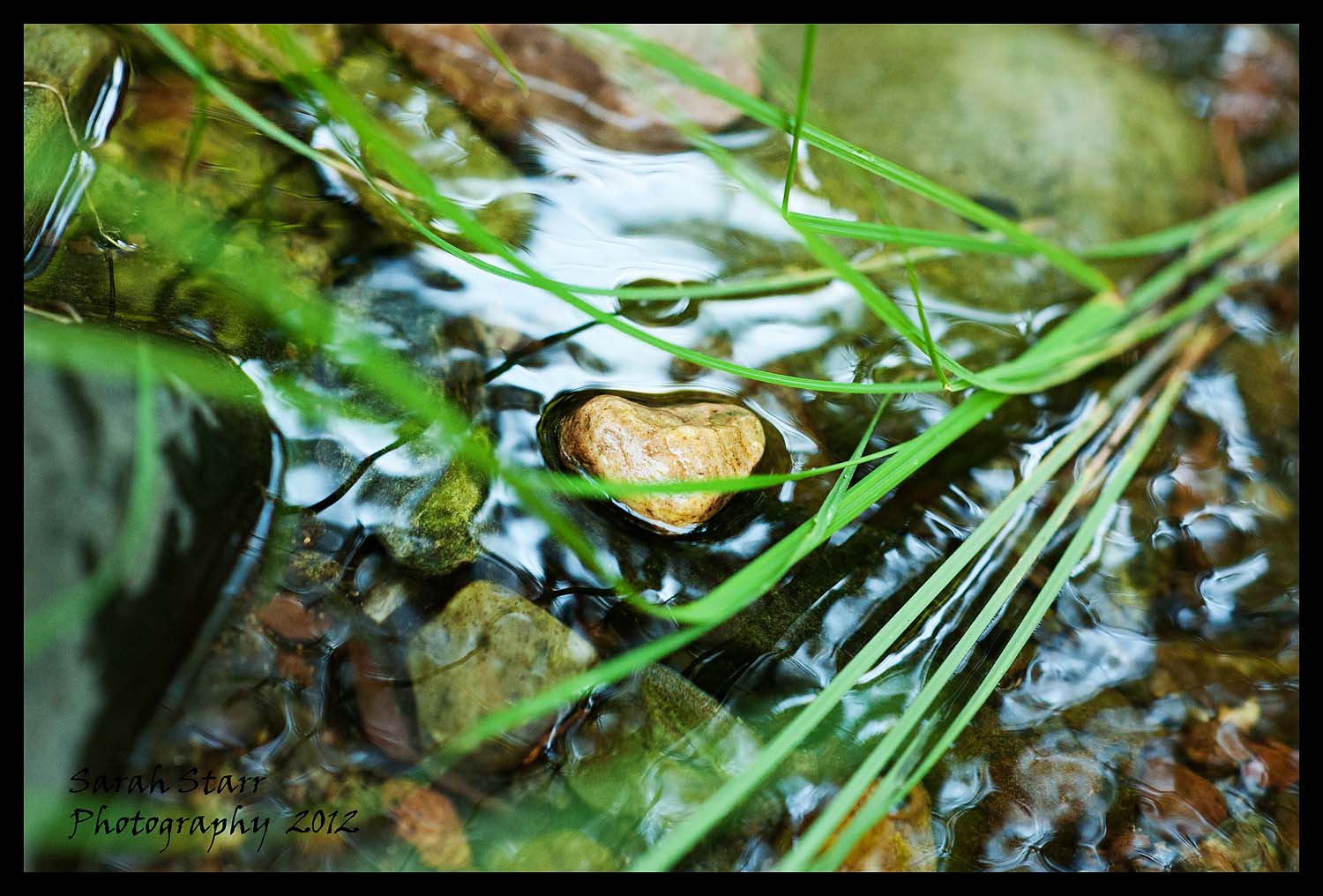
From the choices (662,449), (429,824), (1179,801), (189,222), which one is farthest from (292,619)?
(1179,801)

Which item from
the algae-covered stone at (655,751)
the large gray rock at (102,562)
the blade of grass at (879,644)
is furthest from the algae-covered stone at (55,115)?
the blade of grass at (879,644)

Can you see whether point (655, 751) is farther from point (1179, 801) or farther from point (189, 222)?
point (189, 222)

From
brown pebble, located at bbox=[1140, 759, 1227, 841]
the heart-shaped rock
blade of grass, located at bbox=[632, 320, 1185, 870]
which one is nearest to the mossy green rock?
blade of grass, located at bbox=[632, 320, 1185, 870]

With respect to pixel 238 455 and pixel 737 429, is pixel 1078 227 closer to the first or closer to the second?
pixel 737 429

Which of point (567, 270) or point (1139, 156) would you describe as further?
point (1139, 156)

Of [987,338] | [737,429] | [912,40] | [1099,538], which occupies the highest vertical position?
[912,40]

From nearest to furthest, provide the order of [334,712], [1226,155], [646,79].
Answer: [334,712], [646,79], [1226,155]

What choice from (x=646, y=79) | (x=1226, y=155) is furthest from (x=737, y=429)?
(x=1226, y=155)

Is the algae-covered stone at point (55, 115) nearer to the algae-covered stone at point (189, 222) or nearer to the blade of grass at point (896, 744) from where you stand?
the algae-covered stone at point (189, 222)
